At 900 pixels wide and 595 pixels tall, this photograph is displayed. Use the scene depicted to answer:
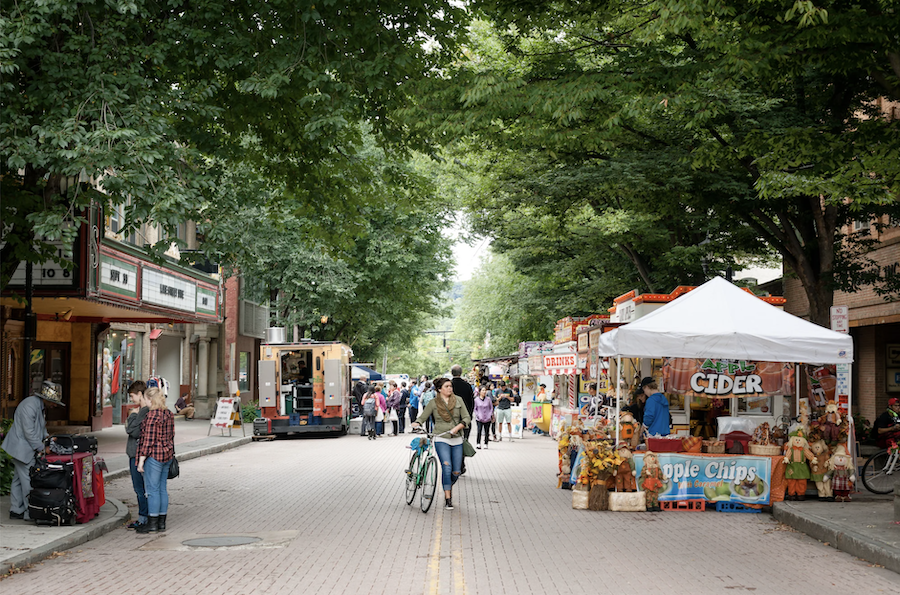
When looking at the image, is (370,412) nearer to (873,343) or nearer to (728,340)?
(873,343)

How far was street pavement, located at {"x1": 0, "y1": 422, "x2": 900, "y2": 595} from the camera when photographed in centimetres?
855

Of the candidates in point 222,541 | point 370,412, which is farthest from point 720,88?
point 370,412

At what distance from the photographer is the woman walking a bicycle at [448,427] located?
44.0 ft

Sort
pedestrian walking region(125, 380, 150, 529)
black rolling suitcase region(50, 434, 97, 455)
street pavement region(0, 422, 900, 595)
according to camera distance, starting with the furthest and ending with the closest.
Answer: black rolling suitcase region(50, 434, 97, 455), pedestrian walking region(125, 380, 150, 529), street pavement region(0, 422, 900, 595)

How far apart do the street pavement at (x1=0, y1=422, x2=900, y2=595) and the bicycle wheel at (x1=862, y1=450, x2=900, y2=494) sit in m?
1.64

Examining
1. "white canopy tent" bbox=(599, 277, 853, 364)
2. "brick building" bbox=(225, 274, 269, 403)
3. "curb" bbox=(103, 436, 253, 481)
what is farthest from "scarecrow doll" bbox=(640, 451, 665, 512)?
"brick building" bbox=(225, 274, 269, 403)

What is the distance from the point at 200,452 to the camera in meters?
23.9

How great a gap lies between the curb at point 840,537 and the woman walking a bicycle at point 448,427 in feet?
14.4

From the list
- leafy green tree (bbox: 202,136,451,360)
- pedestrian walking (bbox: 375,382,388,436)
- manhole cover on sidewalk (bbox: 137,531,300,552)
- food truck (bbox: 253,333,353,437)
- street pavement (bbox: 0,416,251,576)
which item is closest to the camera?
street pavement (bbox: 0,416,251,576)

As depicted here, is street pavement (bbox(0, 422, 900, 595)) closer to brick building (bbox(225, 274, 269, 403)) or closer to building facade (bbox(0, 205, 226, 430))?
building facade (bbox(0, 205, 226, 430))

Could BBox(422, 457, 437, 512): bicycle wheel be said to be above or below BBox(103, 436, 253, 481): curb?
above

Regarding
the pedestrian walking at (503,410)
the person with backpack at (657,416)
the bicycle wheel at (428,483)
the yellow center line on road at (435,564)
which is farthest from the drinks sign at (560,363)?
the yellow center line on road at (435,564)

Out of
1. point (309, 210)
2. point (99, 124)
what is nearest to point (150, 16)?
point (99, 124)

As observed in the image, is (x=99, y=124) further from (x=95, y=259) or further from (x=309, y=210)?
(x=95, y=259)
